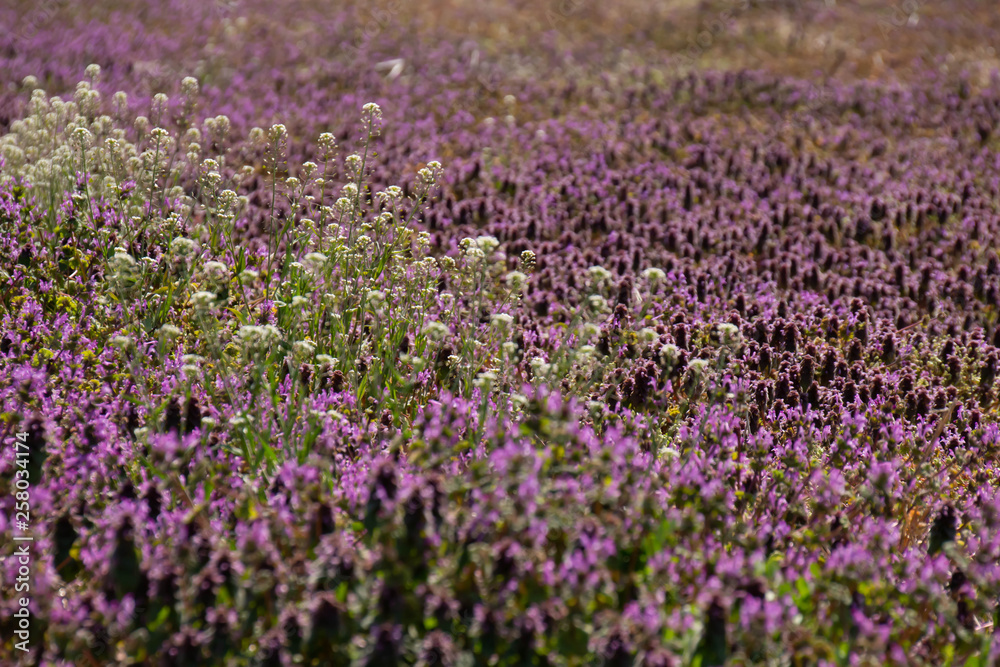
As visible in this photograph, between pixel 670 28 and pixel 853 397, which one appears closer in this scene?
pixel 853 397

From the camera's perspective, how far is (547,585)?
2.77 m

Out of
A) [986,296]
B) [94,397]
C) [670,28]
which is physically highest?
[670,28]

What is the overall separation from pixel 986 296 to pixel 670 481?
489 centimetres

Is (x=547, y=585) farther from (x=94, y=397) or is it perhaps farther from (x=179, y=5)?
(x=179, y=5)

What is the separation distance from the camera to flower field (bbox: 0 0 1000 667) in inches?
110

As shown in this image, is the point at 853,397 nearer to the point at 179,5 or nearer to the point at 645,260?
the point at 645,260

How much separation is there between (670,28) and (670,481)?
17.1 metres

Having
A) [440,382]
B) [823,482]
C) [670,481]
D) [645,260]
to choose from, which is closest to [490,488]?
[670,481]

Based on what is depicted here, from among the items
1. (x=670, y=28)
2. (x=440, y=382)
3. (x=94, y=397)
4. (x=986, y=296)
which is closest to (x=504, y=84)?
(x=670, y=28)

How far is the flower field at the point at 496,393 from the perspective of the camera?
2801mm

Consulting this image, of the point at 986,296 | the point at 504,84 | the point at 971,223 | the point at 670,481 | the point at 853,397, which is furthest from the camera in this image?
the point at 504,84

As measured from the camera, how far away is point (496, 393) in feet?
16.5

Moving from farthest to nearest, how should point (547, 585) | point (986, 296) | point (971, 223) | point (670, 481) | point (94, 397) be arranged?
point (971, 223) < point (986, 296) < point (94, 397) < point (670, 481) < point (547, 585)

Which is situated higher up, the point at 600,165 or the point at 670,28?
the point at 670,28
